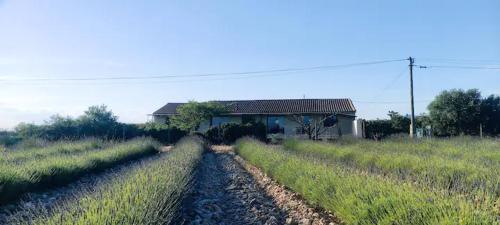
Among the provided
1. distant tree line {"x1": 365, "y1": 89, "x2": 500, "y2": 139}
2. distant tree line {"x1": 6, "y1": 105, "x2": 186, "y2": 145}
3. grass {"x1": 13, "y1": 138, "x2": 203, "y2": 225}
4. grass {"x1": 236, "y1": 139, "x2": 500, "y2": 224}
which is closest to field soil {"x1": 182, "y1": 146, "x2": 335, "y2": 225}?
grass {"x1": 236, "y1": 139, "x2": 500, "y2": 224}

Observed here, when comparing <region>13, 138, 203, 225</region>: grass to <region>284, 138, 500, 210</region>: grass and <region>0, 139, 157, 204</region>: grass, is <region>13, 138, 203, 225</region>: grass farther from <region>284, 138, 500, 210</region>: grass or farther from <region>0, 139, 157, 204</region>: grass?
<region>284, 138, 500, 210</region>: grass

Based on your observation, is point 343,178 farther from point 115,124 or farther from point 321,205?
point 115,124

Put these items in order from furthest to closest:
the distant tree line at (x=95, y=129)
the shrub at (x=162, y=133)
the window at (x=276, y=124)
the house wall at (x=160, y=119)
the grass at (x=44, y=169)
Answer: the house wall at (x=160, y=119) < the window at (x=276, y=124) < the shrub at (x=162, y=133) < the distant tree line at (x=95, y=129) < the grass at (x=44, y=169)

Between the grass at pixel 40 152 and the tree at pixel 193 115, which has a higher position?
the tree at pixel 193 115

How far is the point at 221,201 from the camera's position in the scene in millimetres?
9984

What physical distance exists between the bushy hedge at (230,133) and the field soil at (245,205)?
21097 millimetres

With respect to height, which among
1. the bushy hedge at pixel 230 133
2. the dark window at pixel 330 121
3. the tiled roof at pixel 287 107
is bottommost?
the bushy hedge at pixel 230 133

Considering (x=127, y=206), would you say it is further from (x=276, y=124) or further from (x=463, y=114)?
(x=276, y=124)

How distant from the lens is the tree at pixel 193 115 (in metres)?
40.6

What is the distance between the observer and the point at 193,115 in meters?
41.1

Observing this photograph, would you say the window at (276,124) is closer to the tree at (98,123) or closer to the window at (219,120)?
the window at (219,120)

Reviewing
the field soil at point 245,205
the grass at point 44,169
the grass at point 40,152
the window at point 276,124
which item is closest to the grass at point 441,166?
the field soil at point 245,205

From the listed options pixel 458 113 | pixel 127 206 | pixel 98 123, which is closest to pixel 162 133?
pixel 98 123

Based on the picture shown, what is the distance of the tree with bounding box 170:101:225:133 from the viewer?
4059 centimetres
